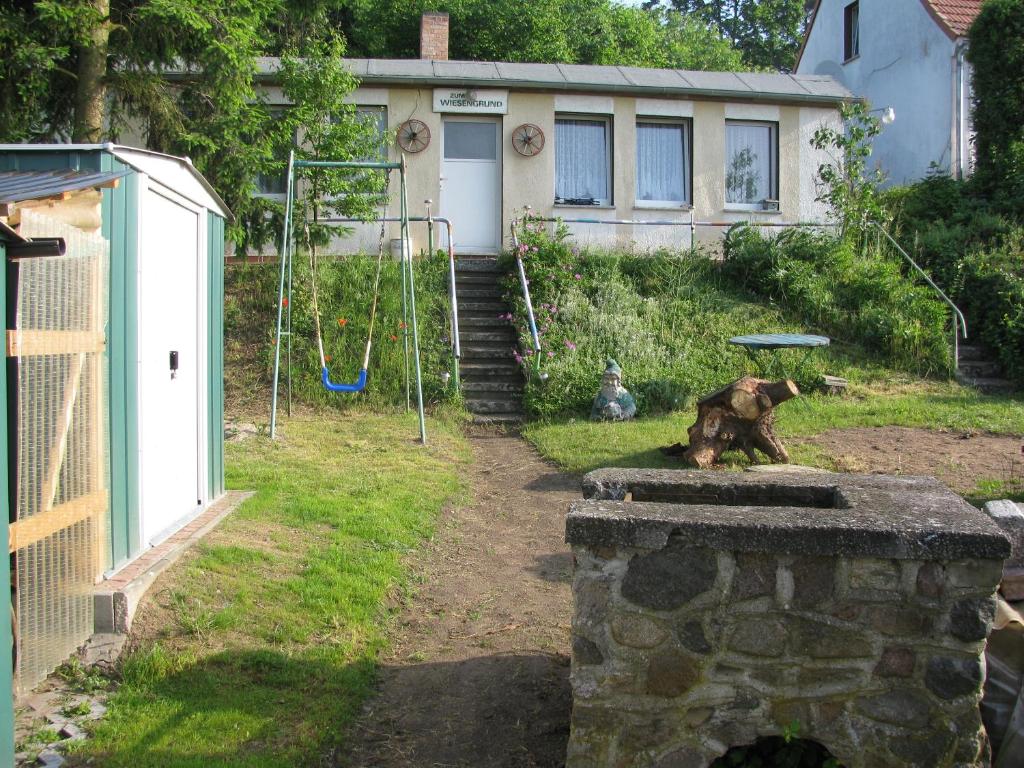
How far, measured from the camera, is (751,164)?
56.7ft

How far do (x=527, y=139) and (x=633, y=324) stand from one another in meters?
4.74

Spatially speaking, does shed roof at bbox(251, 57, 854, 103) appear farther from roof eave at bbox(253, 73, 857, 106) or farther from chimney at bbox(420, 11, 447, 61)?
chimney at bbox(420, 11, 447, 61)

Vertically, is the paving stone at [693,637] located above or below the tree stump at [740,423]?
below

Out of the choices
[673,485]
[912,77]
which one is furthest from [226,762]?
[912,77]

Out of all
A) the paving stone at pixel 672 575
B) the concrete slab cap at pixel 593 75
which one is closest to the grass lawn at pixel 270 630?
the paving stone at pixel 672 575

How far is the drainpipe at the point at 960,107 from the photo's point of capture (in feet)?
60.6

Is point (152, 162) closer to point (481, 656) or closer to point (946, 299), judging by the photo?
point (481, 656)

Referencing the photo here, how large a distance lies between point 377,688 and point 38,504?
1.73 metres

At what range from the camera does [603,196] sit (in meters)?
16.8

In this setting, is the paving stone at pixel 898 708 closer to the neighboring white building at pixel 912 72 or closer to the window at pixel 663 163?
the window at pixel 663 163

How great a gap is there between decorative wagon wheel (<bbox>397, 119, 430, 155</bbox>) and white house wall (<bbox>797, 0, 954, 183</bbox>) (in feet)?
34.7

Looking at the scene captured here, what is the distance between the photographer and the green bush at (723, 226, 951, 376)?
516 inches

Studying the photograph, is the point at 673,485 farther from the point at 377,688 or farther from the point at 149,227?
the point at 149,227

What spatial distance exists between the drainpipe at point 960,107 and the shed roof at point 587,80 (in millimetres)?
2873
